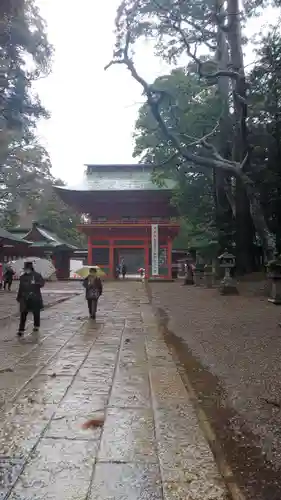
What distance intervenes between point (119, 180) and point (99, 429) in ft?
110

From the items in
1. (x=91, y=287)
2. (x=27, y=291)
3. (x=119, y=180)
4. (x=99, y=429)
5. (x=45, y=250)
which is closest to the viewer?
(x=99, y=429)

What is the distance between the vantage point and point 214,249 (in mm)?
21750

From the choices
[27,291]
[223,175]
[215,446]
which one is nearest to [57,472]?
[215,446]

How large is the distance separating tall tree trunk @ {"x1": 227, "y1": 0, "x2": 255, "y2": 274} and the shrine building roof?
12.9 meters

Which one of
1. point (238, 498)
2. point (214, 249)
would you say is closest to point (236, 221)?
point (214, 249)

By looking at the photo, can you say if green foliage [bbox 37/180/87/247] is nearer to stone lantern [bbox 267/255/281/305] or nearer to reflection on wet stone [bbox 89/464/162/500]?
stone lantern [bbox 267/255/281/305]

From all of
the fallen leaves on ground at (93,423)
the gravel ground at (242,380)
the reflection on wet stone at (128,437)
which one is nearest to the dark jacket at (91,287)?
the gravel ground at (242,380)

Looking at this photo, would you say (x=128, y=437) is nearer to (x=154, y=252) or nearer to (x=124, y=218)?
(x=154, y=252)

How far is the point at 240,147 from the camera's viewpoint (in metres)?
18.0

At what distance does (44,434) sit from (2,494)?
0.83 meters

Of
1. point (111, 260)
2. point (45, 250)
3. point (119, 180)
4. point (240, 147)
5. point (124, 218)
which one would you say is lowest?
point (111, 260)

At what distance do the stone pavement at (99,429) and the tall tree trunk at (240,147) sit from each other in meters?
12.8

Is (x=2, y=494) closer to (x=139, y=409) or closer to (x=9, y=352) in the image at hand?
(x=139, y=409)

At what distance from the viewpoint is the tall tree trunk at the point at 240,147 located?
17.1m
